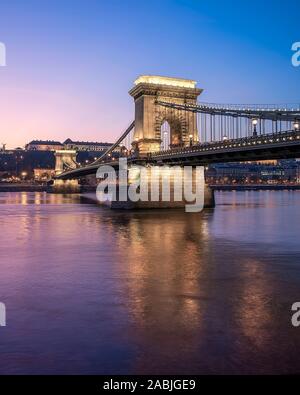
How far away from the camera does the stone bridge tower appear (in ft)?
184

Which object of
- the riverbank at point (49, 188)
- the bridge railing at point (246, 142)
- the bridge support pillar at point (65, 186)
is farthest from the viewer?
the riverbank at point (49, 188)

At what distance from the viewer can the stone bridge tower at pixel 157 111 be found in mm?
56181

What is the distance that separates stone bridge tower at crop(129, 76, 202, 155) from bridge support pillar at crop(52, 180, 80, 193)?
6934 centimetres

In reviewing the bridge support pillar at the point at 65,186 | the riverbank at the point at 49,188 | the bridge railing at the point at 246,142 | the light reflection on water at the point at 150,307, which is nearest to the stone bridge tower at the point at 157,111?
the bridge railing at the point at 246,142

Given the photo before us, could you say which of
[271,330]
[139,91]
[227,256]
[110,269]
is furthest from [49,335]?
[139,91]

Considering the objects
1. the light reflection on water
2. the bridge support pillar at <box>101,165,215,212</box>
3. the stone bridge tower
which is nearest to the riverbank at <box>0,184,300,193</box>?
the stone bridge tower

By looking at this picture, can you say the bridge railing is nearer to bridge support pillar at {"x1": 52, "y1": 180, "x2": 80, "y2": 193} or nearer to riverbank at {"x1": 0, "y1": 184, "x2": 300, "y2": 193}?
bridge support pillar at {"x1": 52, "y1": 180, "x2": 80, "y2": 193}

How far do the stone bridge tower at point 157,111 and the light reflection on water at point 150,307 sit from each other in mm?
33970

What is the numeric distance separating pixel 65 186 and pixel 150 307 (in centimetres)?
11707

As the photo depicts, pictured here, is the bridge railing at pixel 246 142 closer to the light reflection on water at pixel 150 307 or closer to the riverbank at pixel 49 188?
the light reflection on water at pixel 150 307

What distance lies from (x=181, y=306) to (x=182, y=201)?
40328mm
